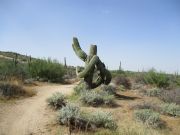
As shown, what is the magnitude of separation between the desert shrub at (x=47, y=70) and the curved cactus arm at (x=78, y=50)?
21.2ft

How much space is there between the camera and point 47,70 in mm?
23469

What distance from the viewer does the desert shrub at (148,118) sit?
38.5 ft

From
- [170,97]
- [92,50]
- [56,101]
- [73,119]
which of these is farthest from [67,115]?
[170,97]

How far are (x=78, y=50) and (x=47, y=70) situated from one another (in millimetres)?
6919

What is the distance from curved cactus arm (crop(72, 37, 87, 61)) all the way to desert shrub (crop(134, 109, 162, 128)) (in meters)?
4.97

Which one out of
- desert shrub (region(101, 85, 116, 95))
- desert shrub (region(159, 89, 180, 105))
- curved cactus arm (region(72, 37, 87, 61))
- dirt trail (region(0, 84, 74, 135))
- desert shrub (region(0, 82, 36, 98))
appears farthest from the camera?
desert shrub (region(159, 89, 180, 105))

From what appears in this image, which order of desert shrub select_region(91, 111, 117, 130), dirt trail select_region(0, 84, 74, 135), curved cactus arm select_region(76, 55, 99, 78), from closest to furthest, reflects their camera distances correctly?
dirt trail select_region(0, 84, 74, 135), desert shrub select_region(91, 111, 117, 130), curved cactus arm select_region(76, 55, 99, 78)

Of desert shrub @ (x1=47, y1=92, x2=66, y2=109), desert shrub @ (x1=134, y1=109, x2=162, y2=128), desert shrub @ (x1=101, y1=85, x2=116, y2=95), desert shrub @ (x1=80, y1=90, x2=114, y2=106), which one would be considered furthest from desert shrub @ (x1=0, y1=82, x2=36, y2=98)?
desert shrub @ (x1=134, y1=109, x2=162, y2=128)

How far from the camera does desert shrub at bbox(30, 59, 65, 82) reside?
76.5 feet

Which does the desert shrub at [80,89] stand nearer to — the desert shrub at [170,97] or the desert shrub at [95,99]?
the desert shrub at [95,99]

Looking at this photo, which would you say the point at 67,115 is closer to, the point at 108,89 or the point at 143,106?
the point at 143,106

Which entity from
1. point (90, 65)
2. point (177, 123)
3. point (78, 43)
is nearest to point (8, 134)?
point (177, 123)

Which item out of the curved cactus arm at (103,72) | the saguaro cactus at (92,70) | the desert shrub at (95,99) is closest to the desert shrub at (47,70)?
the saguaro cactus at (92,70)

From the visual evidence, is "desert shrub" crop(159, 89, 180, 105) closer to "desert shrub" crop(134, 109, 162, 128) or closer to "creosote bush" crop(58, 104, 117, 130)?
"desert shrub" crop(134, 109, 162, 128)
